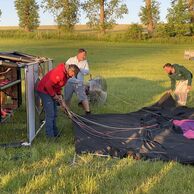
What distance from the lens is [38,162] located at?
6.80 m

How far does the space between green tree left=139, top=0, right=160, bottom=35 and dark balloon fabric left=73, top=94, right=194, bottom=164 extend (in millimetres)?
51046

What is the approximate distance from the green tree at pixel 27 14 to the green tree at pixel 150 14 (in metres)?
27.9

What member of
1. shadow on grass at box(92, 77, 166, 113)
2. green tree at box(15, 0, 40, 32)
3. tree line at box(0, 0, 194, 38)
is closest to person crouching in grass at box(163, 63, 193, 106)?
shadow on grass at box(92, 77, 166, 113)

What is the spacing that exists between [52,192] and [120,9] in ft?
214

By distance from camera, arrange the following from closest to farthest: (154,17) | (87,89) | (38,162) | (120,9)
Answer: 1. (38,162)
2. (87,89)
3. (154,17)
4. (120,9)

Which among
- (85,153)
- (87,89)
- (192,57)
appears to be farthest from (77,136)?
(192,57)

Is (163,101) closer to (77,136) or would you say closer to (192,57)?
(77,136)

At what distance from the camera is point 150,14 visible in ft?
203

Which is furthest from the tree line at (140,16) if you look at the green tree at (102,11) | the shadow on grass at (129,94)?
the shadow on grass at (129,94)

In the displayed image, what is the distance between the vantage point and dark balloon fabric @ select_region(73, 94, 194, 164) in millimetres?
7164

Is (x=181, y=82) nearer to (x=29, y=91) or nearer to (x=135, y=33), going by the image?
(x=29, y=91)

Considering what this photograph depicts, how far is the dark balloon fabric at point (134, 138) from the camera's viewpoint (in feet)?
23.5

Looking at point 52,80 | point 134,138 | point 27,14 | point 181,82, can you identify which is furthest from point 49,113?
point 27,14

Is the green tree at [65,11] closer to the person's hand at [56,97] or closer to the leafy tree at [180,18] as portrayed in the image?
the leafy tree at [180,18]
